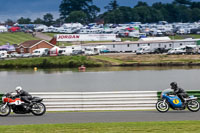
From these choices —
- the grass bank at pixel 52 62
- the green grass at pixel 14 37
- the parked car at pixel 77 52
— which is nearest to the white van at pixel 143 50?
the parked car at pixel 77 52

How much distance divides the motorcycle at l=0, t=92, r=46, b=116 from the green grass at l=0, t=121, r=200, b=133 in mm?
3080

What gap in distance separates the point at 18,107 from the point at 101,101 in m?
4.40

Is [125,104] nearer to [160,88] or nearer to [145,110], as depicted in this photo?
[145,110]

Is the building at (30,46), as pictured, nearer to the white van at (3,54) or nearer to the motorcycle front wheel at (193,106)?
the white van at (3,54)

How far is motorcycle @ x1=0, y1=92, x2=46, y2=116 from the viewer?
21.6 meters

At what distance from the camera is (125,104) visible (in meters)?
24.5

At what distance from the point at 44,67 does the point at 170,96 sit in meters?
65.6

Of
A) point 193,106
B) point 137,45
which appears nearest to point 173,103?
point 193,106

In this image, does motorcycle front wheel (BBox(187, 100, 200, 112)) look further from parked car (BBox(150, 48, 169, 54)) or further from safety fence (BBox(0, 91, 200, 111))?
parked car (BBox(150, 48, 169, 54))

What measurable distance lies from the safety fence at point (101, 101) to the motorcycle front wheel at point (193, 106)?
7.60 feet

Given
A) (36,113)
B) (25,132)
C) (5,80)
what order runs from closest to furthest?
(25,132) → (36,113) → (5,80)

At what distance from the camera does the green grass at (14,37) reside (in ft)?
446

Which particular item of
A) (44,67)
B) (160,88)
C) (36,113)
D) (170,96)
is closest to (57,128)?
(36,113)

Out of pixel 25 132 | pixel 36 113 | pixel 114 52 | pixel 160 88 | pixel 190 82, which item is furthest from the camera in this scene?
pixel 114 52
